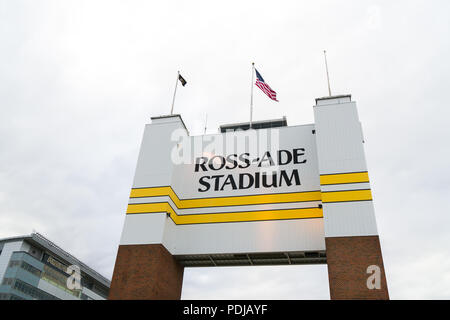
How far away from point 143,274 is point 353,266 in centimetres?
1257

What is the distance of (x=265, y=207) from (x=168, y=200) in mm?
6800

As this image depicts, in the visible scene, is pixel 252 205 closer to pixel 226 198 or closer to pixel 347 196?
pixel 226 198

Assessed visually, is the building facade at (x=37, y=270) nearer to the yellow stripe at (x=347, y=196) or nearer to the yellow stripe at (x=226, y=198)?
the yellow stripe at (x=226, y=198)

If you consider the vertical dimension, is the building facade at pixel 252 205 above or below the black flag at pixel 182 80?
below

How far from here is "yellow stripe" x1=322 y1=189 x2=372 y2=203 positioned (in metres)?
22.1

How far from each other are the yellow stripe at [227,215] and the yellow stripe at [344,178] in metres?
2.06

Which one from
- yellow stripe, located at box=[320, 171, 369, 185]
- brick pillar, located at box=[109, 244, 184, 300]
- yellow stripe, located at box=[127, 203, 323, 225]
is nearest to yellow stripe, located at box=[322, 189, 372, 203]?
yellow stripe, located at box=[320, 171, 369, 185]

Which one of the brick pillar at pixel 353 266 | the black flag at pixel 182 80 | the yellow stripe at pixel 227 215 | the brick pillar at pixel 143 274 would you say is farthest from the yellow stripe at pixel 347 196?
the black flag at pixel 182 80

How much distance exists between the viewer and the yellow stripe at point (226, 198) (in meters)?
24.7

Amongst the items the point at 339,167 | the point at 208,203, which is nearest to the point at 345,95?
the point at 339,167
